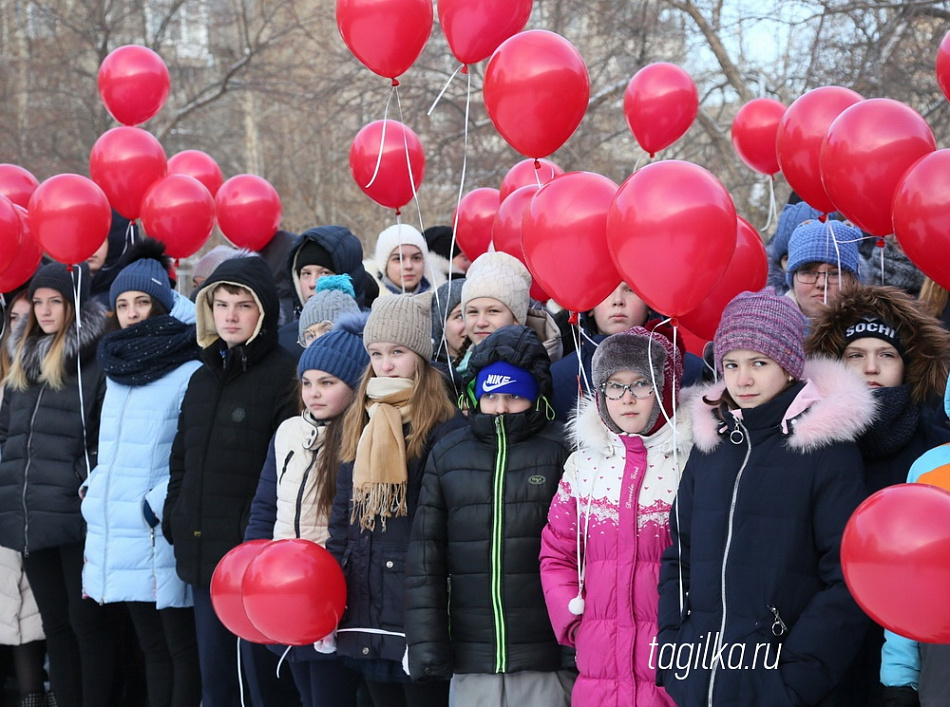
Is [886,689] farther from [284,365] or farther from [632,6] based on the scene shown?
[632,6]

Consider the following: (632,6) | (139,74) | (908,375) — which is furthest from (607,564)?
(632,6)

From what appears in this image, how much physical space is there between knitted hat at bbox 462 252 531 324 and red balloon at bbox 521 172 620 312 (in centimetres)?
98

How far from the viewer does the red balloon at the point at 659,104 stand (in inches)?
209

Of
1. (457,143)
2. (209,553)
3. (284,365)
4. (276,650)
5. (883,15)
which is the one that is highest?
(883,15)

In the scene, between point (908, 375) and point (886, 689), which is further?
point (908, 375)

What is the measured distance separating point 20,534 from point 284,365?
153cm

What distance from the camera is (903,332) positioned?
3596mm

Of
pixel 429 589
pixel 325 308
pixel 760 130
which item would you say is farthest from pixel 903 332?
pixel 325 308

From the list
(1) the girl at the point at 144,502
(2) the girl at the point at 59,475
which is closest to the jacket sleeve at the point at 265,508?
(1) the girl at the point at 144,502

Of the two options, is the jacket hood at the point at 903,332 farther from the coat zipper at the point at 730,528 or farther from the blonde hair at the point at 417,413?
the blonde hair at the point at 417,413

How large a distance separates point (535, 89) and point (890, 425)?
5.10 feet

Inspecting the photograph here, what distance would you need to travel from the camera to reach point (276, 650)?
4.52 m

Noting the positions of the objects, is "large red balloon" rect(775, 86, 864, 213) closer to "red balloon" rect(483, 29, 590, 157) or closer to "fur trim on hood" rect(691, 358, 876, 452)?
"red balloon" rect(483, 29, 590, 157)

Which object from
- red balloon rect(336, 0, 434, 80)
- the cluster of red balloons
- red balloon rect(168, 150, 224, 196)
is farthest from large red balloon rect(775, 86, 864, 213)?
red balloon rect(168, 150, 224, 196)
